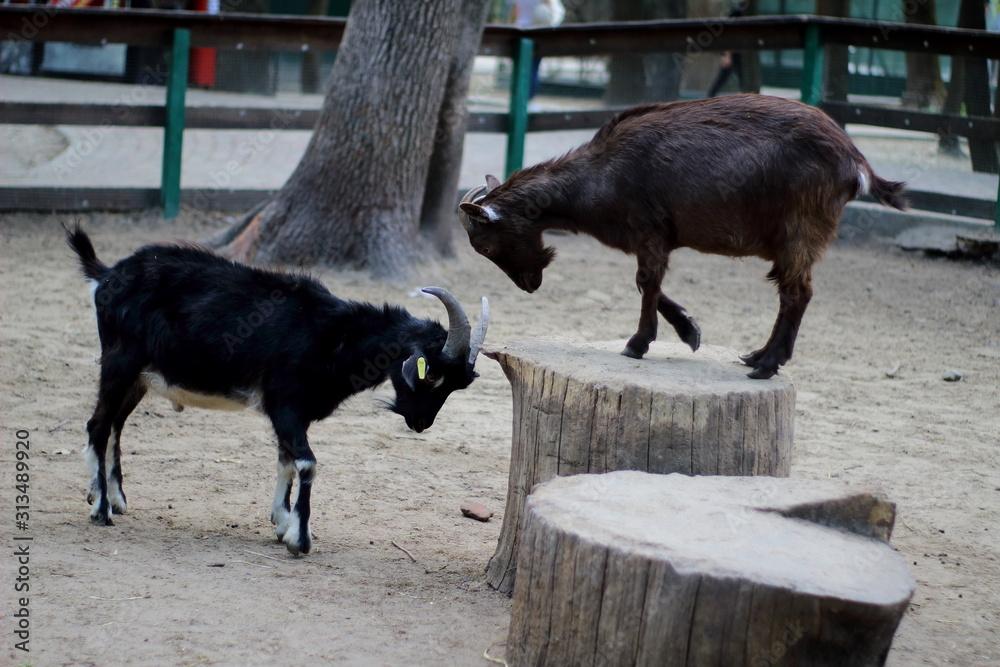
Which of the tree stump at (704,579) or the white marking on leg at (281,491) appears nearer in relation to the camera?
the tree stump at (704,579)

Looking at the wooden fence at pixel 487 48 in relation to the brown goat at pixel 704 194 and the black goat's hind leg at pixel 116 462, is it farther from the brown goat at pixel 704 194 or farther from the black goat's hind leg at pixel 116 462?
the brown goat at pixel 704 194

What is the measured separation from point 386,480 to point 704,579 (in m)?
2.82

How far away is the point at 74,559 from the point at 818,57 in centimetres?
1023

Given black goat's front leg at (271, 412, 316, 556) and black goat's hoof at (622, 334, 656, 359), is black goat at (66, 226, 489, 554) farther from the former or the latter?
black goat's hoof at (622, 334, 656, 359)

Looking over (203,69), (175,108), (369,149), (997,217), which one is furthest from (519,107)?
(997,217)

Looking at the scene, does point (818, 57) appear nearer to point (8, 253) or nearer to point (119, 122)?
point (119, 122)

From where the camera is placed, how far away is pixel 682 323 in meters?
4.53

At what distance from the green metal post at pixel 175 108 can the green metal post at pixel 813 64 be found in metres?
6.86

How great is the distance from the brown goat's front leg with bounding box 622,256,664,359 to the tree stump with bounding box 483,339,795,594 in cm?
16

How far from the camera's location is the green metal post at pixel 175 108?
10.2 meters

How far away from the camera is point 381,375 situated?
4.59m

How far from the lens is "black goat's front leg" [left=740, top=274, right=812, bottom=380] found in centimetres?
405

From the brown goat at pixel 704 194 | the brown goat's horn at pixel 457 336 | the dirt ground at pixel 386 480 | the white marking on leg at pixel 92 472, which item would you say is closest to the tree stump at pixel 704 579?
the dirt ground at pixel 386 480

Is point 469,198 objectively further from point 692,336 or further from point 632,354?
point 692,336
